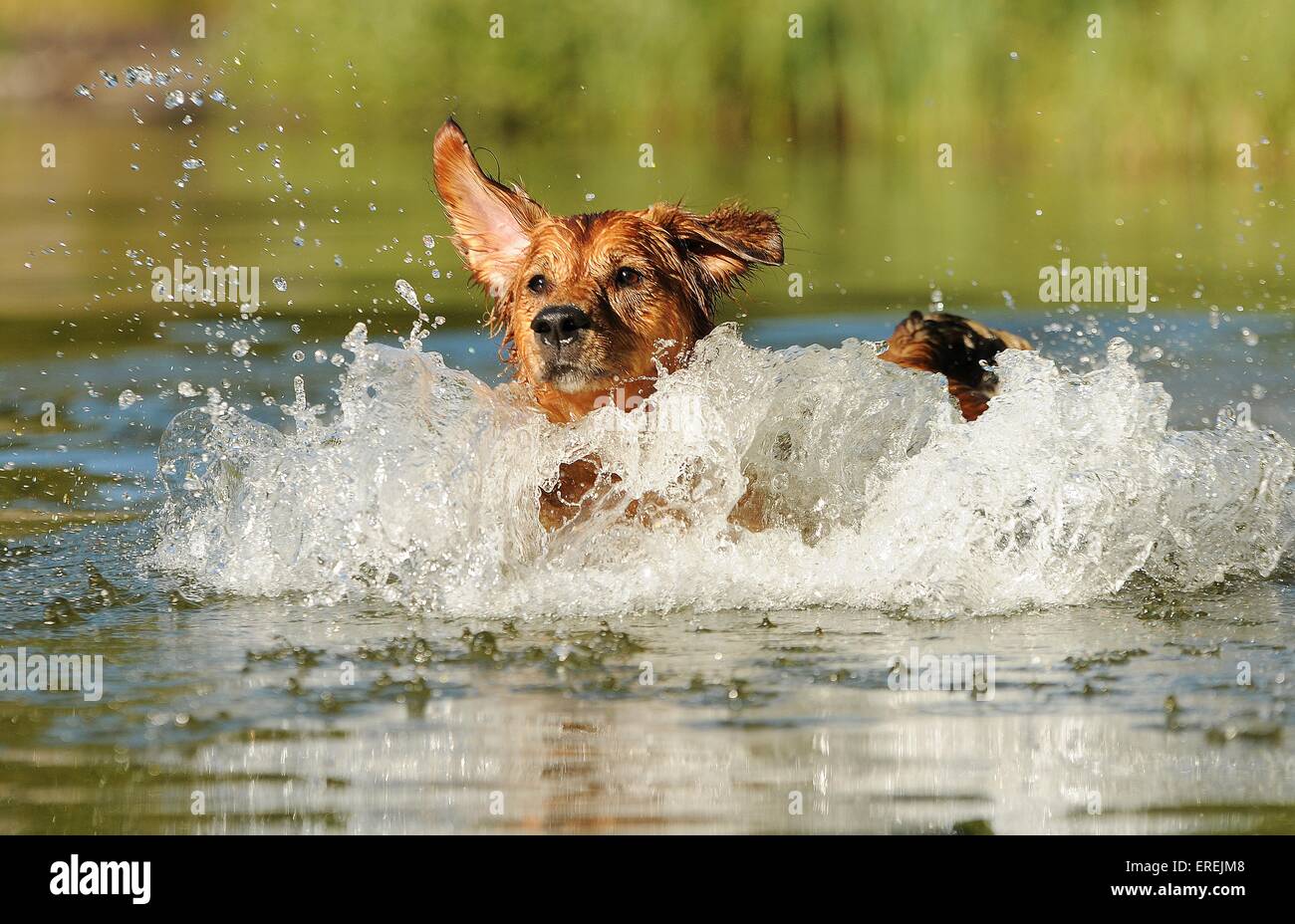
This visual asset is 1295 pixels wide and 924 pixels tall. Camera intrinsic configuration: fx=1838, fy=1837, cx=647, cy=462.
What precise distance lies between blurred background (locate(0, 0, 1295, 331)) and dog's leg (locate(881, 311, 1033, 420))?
3.84m

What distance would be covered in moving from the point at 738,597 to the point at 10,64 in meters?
33.8

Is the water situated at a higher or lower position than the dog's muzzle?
lower

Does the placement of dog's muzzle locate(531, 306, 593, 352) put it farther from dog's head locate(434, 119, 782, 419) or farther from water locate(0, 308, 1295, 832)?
water locate(0, 308, 1295, 832)

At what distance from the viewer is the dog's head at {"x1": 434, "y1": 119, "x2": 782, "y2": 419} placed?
22.3ft

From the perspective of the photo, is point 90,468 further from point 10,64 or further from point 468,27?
point 10,64

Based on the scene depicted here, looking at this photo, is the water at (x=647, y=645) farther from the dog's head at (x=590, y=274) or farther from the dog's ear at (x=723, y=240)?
the dog's ear at (x=723, y=240)

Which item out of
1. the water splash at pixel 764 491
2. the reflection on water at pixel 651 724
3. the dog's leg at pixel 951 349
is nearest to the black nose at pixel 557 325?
the water splash at pixel 764 491

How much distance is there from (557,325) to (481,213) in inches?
42.8

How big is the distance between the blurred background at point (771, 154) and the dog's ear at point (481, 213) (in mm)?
5093

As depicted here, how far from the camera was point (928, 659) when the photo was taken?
5664 mm

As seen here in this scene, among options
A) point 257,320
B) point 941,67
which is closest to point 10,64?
point 941,67

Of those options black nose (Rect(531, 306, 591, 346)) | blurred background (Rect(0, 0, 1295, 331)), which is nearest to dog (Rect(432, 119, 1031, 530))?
black nose (Rect(531, 306, 591, 346))

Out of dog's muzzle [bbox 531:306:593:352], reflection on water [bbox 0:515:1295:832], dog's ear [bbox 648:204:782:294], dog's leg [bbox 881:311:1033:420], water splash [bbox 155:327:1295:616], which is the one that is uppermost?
dog's ear [bbox 648:204:782:294]

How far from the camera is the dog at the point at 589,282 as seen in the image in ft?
22.3
